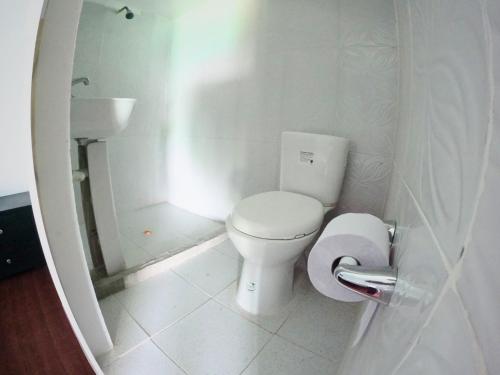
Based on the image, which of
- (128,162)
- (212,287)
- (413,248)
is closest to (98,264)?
(212,287)

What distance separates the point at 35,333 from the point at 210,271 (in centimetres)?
71

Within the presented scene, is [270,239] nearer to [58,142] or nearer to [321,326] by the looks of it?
[321,326]

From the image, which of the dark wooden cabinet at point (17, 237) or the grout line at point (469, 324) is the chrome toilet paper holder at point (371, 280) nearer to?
the grout line at point (469, 324)

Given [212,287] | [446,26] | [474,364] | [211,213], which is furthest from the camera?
[211,213]

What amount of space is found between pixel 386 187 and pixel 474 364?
1.03m

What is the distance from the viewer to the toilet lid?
70 cm

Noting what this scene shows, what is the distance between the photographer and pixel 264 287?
2.89 ft

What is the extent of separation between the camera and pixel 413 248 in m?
0.21

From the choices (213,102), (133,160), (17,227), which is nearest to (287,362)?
(17,227)

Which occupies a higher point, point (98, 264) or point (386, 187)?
point (386, 187)

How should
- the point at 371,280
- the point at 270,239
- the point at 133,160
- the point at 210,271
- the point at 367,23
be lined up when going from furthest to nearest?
1. the point at 133,160
2. the point at 210,271
3. the point at 367,23
4. the point at 270,239
5. the point at 371,280

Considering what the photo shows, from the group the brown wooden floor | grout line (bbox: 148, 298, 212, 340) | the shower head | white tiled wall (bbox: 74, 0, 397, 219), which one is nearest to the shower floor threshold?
the brown wooden floor

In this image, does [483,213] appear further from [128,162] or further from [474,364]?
[128,162]

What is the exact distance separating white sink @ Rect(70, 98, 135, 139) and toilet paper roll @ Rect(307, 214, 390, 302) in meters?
0.91
